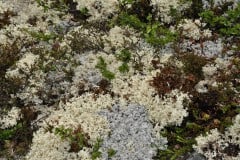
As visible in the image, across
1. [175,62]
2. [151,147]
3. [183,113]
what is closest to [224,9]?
[175,62]

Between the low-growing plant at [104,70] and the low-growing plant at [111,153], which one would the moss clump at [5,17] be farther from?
the low-growing plant at [111,153]

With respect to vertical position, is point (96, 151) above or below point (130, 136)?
below

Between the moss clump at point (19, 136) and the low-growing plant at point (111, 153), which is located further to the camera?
the moss clump at point (19, 136)

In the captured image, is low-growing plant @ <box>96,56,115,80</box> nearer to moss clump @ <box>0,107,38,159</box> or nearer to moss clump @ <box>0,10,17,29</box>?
moss clump @ <box>0,107,38,159</box>

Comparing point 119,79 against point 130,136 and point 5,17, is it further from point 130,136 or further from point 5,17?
point 5,17

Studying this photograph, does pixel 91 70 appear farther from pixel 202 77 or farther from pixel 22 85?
pixel 202 77

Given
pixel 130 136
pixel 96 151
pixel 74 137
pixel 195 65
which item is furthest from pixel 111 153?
pixel 195 65

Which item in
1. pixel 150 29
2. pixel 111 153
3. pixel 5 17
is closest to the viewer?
pixel 111 153

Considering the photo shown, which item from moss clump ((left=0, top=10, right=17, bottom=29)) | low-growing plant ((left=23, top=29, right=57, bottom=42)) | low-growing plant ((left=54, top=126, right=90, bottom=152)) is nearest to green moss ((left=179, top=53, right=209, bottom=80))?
low-growing plant ((left=54, top=126, right=90, bottom=152))

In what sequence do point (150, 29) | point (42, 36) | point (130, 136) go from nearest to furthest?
1. point (130, 136)
2. point (150, 29)
3. point (42, 36)

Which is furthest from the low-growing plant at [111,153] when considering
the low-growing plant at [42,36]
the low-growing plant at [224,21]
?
the low-growing plant at [224,21]
